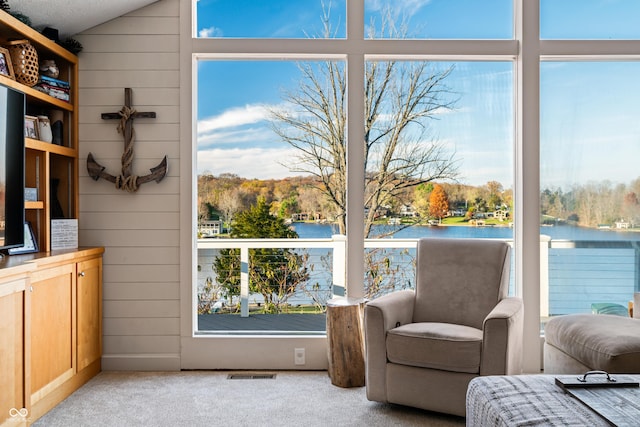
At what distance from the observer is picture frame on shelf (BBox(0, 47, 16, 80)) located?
3.16 meters

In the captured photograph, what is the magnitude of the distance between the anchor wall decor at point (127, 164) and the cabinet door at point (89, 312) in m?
0.57

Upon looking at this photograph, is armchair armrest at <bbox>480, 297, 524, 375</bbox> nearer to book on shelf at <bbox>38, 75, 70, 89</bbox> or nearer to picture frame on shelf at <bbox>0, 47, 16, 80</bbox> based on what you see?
picture frame on shelf at <bbox>0, 47, 16, 80</bbox>

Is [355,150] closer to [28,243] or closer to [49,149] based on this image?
[49,149]

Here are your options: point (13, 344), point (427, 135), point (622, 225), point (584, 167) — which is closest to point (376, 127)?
point (427, 135)

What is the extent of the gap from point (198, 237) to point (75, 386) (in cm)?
127

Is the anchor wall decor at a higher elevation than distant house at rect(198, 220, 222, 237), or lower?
higher

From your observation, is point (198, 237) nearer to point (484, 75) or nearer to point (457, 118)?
point (457, 118)

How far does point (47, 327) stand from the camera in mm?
3137

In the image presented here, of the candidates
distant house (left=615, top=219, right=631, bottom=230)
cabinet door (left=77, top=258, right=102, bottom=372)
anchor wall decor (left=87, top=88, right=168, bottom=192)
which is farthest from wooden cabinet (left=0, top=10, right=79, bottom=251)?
distant house (left=615, top=219, right=631, bottom=230)

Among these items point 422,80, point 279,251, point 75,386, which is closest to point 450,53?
point 422,80

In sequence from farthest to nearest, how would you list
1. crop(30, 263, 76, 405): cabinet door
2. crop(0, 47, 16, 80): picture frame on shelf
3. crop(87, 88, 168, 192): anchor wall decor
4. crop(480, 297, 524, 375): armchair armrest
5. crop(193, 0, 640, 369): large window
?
1. crop(193, 0, 640, 369): large window
2. crop(87, 88, 168, 192): anchor wall decor
3. crop(0, 47, 16, 80): picture frame on shelf
4. crop(30, 263, 76, 405): cabinet door
5. crop(480, 297, 524, 375): armchair armrest

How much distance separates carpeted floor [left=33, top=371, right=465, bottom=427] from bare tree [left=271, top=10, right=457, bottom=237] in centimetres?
122

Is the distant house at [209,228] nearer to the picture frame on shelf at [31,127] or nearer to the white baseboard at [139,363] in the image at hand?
the white baseboard at [139,363]

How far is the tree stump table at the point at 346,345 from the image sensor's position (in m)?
3.60
